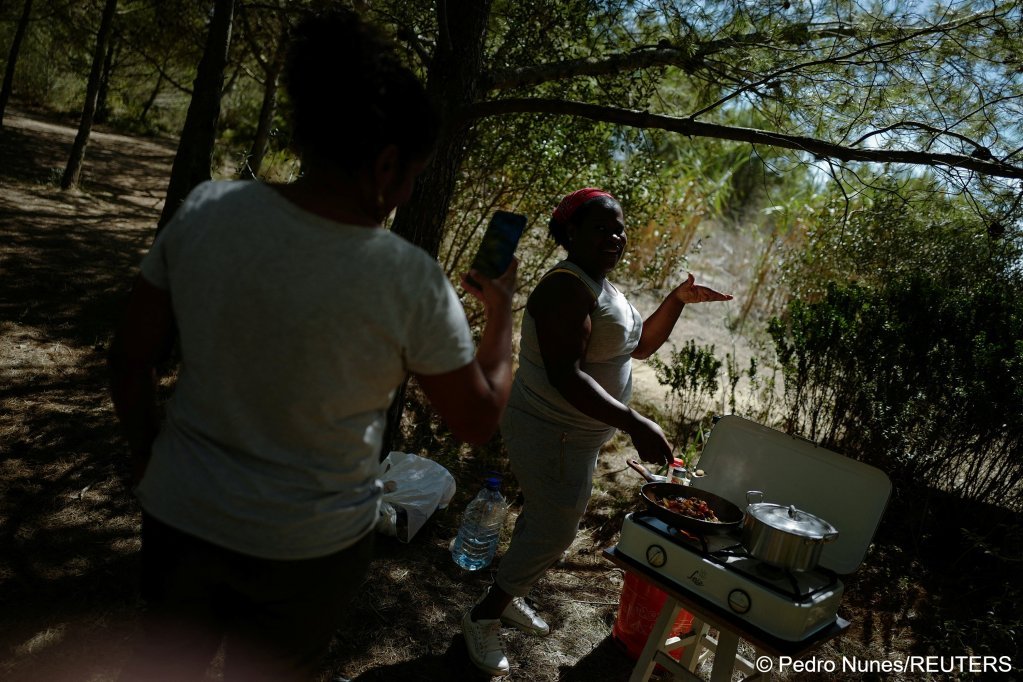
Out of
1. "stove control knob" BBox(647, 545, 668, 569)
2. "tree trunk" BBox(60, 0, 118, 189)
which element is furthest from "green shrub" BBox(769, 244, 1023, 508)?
"tree trunk" BBox(60, 0, 118, 189)

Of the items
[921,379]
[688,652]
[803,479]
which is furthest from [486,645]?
[921,379]

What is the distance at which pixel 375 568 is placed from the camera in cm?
350

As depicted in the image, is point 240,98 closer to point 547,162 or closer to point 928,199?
point 547,162

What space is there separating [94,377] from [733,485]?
4.02 metres

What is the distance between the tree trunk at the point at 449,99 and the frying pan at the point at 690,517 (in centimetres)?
174

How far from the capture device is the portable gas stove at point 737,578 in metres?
2.13

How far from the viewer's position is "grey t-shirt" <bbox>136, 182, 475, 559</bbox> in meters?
1.16

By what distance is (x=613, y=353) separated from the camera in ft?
8.17

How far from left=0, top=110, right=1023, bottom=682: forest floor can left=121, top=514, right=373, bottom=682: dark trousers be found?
145 centimetres

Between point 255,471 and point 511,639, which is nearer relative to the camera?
point 255,471

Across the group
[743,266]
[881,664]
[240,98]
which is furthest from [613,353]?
[240,98]

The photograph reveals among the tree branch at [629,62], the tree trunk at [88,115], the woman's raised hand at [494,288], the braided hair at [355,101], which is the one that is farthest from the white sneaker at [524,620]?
the tree trunk at [88,115]

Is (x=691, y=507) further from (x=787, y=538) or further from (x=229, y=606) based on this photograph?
(x=229, y=606)

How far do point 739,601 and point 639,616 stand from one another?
947 mm
